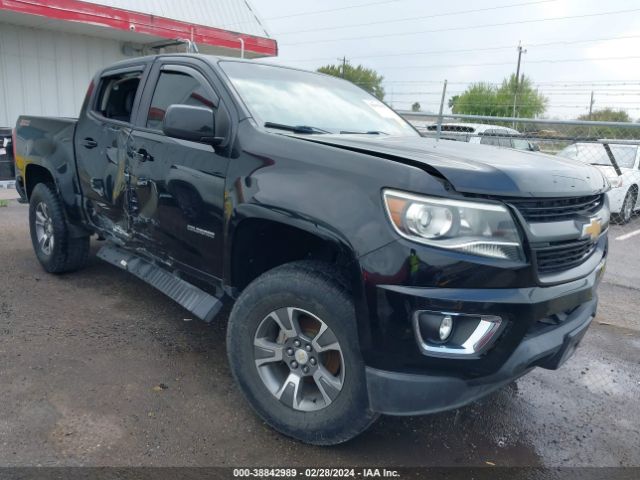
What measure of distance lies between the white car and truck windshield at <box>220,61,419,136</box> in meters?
6.97

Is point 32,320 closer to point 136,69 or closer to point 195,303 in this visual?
point 195,303

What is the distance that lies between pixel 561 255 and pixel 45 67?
12890 mm

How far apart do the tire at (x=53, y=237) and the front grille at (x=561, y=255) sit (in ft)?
13.3

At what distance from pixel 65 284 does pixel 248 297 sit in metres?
3.04

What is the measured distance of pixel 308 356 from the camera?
2578 mm

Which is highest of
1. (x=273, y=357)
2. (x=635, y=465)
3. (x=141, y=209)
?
(x=141, y=209)

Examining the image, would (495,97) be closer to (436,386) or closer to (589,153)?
(589,153)

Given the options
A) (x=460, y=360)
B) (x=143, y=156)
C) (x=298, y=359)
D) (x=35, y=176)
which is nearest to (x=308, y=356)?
(x=298, y=359)

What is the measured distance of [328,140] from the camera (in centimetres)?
270

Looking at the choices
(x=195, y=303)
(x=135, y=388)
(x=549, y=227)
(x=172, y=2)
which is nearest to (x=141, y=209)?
(x=195, y=303)

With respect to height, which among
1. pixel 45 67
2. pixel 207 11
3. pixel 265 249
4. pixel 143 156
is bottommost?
pixel 265 249

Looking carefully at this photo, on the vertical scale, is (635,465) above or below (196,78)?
below

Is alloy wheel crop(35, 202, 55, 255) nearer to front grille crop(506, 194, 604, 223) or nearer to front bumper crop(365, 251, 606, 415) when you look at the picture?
front bumper crop(365, 251, 606, 415)

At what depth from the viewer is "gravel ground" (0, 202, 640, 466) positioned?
2.60m
